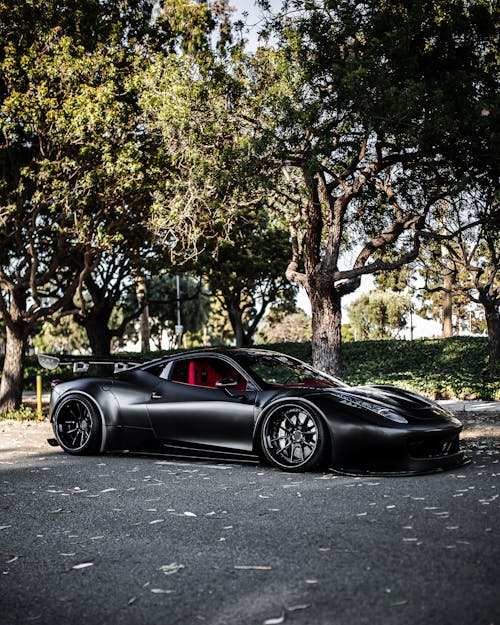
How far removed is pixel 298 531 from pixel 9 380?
13.4 m

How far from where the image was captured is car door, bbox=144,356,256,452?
777cm

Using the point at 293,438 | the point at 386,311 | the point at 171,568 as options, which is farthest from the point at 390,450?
the point at 386,311

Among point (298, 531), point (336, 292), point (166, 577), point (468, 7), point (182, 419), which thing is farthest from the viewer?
point (336, 292)

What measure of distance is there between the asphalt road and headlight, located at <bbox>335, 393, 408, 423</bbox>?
61cm

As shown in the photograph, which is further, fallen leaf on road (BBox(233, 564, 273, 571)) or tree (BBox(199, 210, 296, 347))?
tree (BBox(199, 210, 296, 347))

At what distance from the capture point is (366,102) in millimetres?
12164

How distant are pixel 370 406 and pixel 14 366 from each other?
11926 mm

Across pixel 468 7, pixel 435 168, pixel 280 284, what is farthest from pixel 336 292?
pixel 280 284

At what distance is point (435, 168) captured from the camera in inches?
577

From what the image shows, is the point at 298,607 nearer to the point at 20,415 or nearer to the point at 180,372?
the point at 180,372

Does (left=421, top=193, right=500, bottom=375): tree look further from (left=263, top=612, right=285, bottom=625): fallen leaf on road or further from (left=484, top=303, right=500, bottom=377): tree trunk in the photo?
(left=263, top=612, right=285, bottom=625): fallen leaf on road

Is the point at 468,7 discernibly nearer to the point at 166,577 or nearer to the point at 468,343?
the point at 166,577

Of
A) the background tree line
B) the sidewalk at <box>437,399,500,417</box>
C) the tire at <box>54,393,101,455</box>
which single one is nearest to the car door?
the tire at <box>54,393,101,455</box>

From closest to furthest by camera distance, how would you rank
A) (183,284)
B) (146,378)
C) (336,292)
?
(146,378), (336,292), (183,284)
